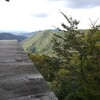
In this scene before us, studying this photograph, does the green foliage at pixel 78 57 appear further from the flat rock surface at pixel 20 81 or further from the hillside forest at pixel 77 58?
the flat rock surface at pixel 20 81

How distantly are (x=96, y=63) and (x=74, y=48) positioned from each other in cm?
149

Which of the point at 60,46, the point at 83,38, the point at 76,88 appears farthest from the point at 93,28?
the point at 76,88

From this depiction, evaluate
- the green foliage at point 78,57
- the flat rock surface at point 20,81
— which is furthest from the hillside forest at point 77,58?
the flat rock surface at point 20,81

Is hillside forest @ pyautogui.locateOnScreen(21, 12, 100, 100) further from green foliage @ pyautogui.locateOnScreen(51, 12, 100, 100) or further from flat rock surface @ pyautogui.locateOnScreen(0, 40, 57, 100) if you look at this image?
flat rock surface @ pyautogui.locateOnScreen(0, 40, 57, 100)

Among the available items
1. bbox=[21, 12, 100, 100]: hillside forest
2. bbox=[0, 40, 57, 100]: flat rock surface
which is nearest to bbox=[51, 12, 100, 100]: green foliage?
bbox=[21, 12, 100, 100]: hillside forest

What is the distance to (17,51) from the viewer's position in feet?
8.29

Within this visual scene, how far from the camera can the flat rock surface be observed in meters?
1.62

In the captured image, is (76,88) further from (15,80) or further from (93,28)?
(15,80)

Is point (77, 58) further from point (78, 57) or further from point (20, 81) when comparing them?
point (20, 81)

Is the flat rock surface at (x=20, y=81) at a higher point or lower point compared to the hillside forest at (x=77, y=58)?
higher

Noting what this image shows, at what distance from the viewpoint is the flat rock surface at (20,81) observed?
5.32ft

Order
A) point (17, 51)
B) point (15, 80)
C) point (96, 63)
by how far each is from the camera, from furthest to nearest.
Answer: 1. point (96, 63)
2. point (17, 51)
3. point (15, 80)

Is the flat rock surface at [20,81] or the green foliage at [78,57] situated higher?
the flat rock surface at [20,81]

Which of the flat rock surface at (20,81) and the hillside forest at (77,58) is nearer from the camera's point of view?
the flat rock surface at (20,81)
